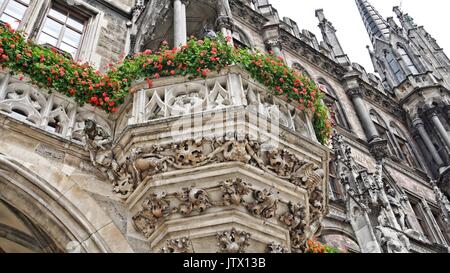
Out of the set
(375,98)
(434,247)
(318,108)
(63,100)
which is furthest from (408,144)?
(63,100)

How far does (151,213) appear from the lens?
4.79 meters

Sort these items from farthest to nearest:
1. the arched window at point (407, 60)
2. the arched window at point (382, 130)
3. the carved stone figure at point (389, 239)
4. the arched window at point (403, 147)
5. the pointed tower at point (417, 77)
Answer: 1. the arched window at point (407, 60)
2. the pointed tower at point (417, 77)
3. the arched window at point (403, 147)
4. the arched window at point (382, 130)
5. the carved stone figure at point (389, 239)

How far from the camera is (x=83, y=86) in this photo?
5.91 meters

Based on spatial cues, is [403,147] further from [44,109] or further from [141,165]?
[44,109]

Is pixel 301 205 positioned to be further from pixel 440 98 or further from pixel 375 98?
pixel 440 98

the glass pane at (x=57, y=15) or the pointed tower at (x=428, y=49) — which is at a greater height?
the pointed tower at (x=428, y=49)

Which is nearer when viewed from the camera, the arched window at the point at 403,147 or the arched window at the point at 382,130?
the arched window at the point at 382,130

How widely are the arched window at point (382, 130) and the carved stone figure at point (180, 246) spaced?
570 inches

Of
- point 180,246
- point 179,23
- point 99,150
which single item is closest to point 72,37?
point 179,23

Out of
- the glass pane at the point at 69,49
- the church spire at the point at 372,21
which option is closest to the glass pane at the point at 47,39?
the glass pane at the point at 69,49

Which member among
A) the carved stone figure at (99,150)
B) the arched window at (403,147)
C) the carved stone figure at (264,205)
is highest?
the arched window at (403,147)

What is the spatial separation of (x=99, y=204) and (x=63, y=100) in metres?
1.67

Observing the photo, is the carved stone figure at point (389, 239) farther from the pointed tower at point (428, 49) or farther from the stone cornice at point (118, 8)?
the pointed tower at point (428, 49)

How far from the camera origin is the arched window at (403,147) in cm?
1832
